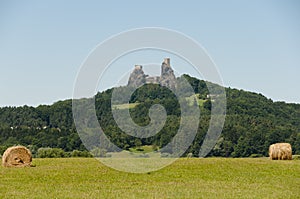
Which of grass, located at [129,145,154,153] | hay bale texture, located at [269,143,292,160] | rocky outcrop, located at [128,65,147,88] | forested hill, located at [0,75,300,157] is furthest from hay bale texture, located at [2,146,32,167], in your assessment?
hay bale texture, located at [269,143,292,160]

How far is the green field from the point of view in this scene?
16891 millimetres

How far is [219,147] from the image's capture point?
60312mm

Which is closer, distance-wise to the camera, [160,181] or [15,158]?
[160,181]

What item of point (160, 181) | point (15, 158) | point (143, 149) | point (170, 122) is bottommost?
point (160, 181)

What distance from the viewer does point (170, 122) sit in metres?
50.3

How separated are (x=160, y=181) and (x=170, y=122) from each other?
29.9m

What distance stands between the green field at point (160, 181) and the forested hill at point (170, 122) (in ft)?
31.0

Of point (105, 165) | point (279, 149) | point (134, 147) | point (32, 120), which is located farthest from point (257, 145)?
point (32, 120)

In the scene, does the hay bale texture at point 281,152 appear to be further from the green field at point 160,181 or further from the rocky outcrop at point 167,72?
the rocky outcrop at point 167,72

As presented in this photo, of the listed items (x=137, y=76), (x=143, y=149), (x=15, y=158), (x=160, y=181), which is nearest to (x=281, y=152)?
(x=137, y=76)

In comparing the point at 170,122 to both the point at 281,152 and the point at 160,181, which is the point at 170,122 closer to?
the point at 281,152

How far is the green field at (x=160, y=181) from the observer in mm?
16891

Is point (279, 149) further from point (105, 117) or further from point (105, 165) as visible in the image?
point (105, 117)

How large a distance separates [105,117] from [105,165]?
13.1 metres
